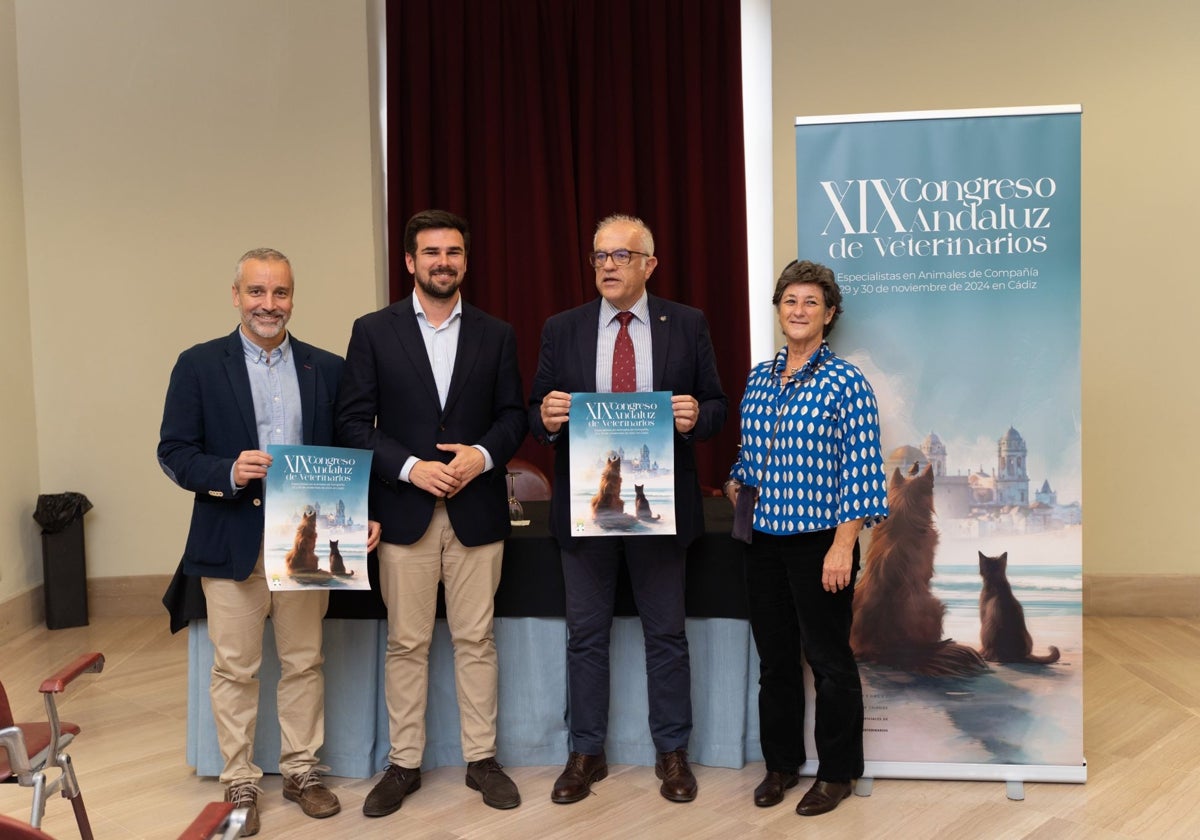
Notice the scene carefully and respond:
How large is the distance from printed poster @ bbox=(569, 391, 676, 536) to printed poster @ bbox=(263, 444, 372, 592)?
611 millimetres

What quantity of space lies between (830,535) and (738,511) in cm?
28

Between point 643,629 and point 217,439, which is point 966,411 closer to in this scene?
point 643,629

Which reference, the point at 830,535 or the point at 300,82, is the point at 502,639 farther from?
the point at 300,82

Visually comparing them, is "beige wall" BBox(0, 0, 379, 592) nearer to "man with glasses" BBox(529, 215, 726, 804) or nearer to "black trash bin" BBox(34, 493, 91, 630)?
"black trash bin" BBox(34, 493, 91, 630)

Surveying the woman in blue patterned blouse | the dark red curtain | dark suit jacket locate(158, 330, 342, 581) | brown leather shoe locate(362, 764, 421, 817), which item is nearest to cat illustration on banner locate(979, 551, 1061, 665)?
the woman in blue patterned blouse

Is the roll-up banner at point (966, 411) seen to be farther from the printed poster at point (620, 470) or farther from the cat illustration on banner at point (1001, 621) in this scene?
the printed poster at point (620, 470)

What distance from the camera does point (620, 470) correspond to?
3.07 metres

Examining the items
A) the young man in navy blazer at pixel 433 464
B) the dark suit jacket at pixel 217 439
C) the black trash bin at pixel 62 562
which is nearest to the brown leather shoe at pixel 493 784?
the young man in navy blazer at pixel 433 464

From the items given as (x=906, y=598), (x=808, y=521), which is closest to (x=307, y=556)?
(x=808, y=521)

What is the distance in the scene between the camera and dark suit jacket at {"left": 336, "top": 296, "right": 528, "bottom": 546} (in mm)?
3127

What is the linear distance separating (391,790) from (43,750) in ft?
3.48

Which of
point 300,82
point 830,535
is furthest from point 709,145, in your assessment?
point 830,535

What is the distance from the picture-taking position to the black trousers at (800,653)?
3.04 metres

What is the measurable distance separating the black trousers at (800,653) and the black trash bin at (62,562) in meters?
3.95
